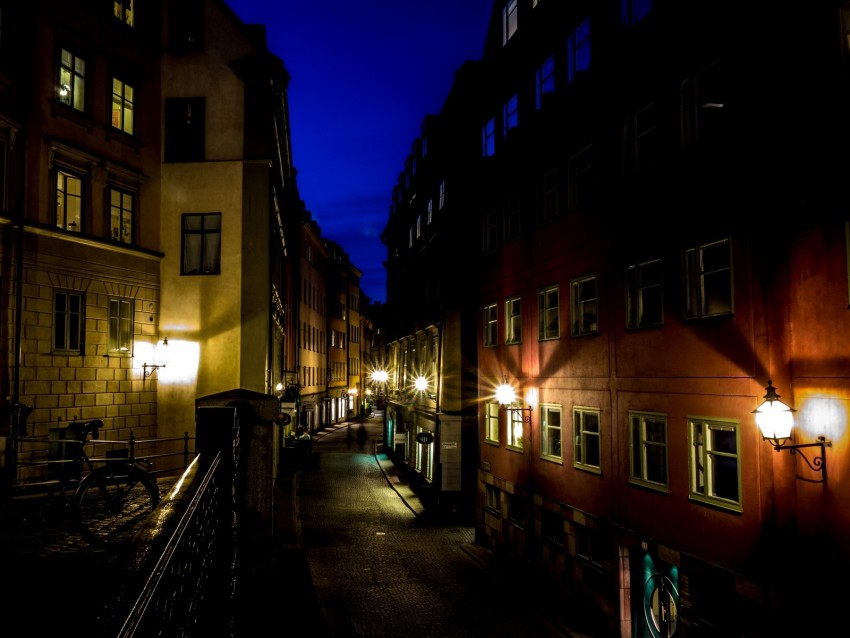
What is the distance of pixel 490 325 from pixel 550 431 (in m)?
5.83

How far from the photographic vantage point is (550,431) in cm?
2036

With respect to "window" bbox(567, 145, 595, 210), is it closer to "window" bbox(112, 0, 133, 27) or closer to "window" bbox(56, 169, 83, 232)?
"window" bbox(56, 169, 83, 232)

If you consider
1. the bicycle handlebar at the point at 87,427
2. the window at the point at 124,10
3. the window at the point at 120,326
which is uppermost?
the window at the point at 124,10

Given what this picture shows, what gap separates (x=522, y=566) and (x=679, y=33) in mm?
15839

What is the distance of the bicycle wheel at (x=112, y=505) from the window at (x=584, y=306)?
1160cm

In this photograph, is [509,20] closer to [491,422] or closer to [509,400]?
[509,400]

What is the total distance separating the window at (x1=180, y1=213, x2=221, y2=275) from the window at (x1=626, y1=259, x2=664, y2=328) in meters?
14.5

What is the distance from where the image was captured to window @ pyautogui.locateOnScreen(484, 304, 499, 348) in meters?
24.6

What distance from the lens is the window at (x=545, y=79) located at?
20.5m

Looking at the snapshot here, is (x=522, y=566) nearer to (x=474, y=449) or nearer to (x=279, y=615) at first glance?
(x=474, y=449)

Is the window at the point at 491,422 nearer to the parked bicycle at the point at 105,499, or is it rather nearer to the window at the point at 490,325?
the window at the point at 490,325

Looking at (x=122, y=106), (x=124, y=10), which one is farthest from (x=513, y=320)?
(x=124, y=10)

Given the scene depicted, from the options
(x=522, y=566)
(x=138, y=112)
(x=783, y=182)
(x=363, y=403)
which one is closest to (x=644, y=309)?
(x=783, y=182)

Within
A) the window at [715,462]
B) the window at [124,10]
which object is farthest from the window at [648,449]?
the window at [124,10]
